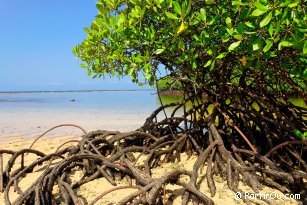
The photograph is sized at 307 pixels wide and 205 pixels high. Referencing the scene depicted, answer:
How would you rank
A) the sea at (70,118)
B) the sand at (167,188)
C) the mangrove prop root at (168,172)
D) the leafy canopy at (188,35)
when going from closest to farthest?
the leafy canopy at (188,35), the mangrove prop root at (168,172), the sand at (167,188), the sea at (70,118)

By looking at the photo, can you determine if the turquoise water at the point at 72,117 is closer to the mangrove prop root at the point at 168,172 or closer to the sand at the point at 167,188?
the mangrove prop root at the point at 168,172

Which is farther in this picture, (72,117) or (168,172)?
(72,117)

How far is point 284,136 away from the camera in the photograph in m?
4.39

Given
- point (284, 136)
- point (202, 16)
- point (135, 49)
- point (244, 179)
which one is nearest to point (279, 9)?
point (202, 16)

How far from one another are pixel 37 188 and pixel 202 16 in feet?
7.22

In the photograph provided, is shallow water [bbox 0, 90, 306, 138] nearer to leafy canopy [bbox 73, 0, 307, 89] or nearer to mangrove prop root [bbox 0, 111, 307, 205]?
leafy canopy [bbox 73, 0, 307, 89]

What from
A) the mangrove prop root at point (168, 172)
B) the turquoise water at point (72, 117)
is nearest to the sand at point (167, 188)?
the mangrove prop root at point (168, 172)

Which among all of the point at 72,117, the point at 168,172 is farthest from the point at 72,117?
the point at 168,172

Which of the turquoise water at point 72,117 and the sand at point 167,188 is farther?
the turquoise water at point 72,117

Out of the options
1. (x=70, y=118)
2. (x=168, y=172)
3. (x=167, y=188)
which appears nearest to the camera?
(x=168, y=172)

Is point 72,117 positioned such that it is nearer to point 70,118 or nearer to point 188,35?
point 70,118

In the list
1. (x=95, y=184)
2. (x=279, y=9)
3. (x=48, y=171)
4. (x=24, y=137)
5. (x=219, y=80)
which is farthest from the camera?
(x=24, y=137)

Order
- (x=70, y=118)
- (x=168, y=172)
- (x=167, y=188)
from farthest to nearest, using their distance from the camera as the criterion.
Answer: (x=70, y=118) < (x=167, y=188) < (x=168, y=172)

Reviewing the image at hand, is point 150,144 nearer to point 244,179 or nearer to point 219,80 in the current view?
point 219,80
